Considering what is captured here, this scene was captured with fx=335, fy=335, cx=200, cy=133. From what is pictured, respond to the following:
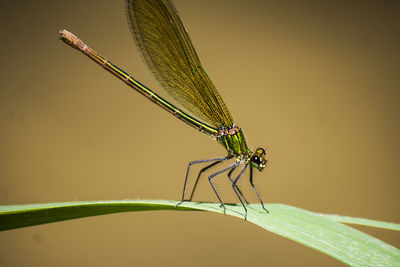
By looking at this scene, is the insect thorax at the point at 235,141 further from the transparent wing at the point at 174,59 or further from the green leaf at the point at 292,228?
the green leaf at the point at 292,228

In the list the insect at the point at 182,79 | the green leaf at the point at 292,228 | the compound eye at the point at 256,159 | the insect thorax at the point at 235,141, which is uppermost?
the insect at the point at 182,79

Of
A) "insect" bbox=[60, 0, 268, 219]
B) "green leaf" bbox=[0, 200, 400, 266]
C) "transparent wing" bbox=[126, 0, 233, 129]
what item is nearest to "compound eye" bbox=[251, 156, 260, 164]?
"insect" bbox=[60, 0, 268, 219]

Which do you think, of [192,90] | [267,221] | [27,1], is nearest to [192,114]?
[192,90]

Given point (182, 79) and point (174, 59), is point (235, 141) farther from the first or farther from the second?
point (174, 59)

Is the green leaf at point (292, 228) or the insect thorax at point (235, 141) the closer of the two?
the green leaf at point (292, 228)

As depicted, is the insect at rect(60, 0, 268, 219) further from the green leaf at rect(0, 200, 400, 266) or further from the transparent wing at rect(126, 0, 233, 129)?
the green leaf at rect(0, 200, 400, 266)

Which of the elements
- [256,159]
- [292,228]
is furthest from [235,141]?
[292,228]

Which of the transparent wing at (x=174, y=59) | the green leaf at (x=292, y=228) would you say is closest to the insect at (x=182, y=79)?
the transparent wing at (x=174, y=59)

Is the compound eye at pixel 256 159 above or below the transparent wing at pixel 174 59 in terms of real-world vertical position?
below
